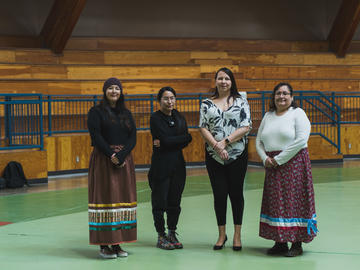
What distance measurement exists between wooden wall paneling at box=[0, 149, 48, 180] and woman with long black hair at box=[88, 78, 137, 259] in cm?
577

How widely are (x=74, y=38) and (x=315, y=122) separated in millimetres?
6612

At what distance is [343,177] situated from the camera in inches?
475

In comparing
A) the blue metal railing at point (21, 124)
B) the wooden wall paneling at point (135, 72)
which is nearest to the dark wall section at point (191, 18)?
the wooden wall paneling at point (135, 72)

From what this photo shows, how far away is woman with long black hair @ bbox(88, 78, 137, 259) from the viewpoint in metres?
6.05

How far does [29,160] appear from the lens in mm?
11836

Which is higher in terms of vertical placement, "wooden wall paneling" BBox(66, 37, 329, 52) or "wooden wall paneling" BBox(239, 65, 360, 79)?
"wooden wall paneling" BBox(66, 37, 329, 52)

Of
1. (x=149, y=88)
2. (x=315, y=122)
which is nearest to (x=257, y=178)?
(x=315, y=122)

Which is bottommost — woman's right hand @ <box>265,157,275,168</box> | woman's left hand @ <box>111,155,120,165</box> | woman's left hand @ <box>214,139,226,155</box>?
woman's right hand @ <box>265,157,275,168</box>

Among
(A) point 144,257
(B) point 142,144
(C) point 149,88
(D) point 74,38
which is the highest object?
(D) point 74,38

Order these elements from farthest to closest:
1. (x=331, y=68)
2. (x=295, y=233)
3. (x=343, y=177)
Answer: (x=331, y=68), (x=343, y=177), (x=295, y=233)

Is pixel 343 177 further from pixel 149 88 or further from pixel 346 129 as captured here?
pixel 149 88

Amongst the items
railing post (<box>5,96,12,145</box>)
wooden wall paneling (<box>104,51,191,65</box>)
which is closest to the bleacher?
wooden wall paneling (<box>104,51,191,65</box>)

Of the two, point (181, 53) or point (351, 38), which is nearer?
point (181, 53)

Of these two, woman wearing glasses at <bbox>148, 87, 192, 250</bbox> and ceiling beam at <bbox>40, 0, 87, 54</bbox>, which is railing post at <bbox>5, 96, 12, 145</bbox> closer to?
ceiling beam at <bbox>40, 0, 87, 54</bbox>
